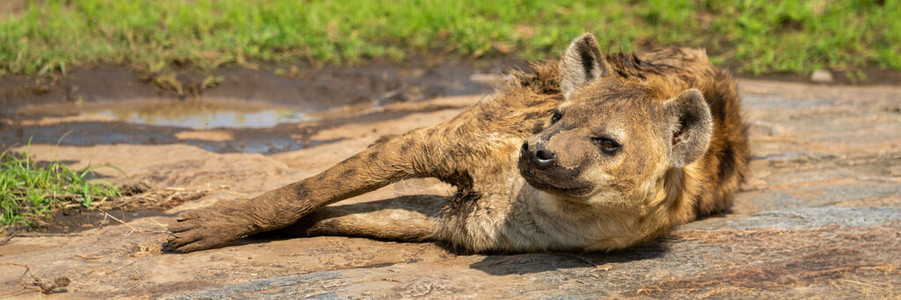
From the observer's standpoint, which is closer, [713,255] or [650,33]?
[713,255]

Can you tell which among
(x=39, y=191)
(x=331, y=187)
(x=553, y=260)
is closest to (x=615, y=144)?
(x=553, y=260)

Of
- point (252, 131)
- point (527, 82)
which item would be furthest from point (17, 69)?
point (527, 82)

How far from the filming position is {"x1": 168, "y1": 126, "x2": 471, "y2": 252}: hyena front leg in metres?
3.21

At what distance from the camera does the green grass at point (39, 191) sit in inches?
137

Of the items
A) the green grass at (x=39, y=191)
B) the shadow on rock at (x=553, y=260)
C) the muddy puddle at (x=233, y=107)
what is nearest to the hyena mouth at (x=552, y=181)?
the shadow on rock at (x=553, y=260)

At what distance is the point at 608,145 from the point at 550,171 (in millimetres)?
231

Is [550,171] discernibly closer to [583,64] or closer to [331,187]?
[583,64]

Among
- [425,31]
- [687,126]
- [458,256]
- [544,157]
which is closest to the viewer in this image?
[544,157]

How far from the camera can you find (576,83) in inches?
120

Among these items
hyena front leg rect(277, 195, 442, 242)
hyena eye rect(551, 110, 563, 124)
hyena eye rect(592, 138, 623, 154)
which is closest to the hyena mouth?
hyena eye rect(592, 138, 623, 154)

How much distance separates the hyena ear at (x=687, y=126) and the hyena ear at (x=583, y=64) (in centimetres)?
33

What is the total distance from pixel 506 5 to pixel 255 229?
5.10 metres

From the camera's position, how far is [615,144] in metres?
2.70

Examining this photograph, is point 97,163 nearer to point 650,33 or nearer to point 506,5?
point 506,5
